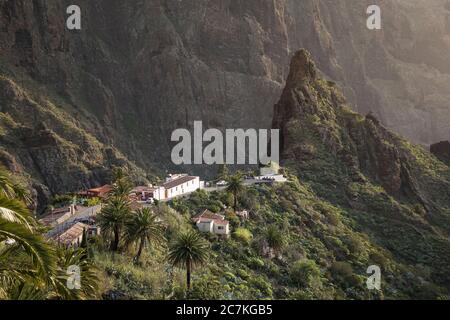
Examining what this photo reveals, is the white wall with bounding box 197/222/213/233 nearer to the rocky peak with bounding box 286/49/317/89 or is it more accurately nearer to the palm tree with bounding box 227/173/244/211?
the palm tree with bounding box 227/173/244/211

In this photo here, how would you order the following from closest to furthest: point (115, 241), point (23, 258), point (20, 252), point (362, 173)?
1. point (23, 258)
2. point (20, 252)
3. point (115, 241)
4. point (362, 173)

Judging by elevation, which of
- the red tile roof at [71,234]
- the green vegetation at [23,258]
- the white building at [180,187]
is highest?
the green vegetation at [23,258]

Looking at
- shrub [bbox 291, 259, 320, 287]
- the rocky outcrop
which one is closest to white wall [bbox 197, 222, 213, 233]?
shrub [bbox 291, 259, 320, 287]

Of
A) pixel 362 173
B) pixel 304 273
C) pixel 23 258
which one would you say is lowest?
pixel 304 273

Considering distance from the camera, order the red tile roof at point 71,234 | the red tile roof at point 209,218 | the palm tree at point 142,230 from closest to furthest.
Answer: the palm tree at point 142,230, the red tile roof at point 71,234, the red tile roof at point 209,218

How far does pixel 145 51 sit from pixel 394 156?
125816 mm

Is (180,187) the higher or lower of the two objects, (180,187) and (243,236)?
the higher

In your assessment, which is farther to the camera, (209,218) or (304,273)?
(209,218)

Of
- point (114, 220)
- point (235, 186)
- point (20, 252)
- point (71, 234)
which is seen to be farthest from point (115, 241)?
point (20, 252)

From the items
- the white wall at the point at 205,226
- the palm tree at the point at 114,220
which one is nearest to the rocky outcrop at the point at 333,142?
the white wall at the point at 205,226

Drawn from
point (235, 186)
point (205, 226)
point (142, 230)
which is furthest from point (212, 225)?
point (142, 230)

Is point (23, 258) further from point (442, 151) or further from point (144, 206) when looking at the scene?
point (442, 151)

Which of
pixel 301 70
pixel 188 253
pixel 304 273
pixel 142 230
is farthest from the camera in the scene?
pixel 301 70

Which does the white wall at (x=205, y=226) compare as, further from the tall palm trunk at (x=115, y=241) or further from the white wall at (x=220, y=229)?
the tall palm trunk at (x=115, y=241)
